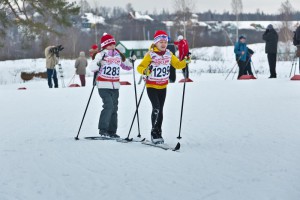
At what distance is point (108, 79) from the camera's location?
727 cm

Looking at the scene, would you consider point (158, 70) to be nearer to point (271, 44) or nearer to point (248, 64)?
point (271, 44)

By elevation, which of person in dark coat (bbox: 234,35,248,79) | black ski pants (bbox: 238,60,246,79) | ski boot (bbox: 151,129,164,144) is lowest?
ski boot (bbox: 151,129,164,144)

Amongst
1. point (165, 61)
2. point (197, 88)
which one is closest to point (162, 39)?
point (165, 61)

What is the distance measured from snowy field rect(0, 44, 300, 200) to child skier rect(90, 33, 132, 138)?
1.55 ft

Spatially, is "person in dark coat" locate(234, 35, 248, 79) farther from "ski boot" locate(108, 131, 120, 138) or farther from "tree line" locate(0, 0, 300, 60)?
"tree line" locate(0, 0, 300, 60)

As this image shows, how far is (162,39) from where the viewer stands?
Result: 6832 millimetres

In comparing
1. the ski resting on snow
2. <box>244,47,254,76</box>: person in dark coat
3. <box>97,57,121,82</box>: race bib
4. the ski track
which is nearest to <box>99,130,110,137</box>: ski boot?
the ski resting on snow

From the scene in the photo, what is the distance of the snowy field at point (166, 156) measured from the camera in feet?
15.2

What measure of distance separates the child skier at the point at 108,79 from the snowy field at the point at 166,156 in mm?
473

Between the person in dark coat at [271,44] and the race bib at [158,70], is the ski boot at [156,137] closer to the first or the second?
the race bib at [158,70]

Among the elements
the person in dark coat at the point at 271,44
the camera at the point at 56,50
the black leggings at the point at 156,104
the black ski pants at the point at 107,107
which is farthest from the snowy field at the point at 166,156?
the camera at the point at 56,50

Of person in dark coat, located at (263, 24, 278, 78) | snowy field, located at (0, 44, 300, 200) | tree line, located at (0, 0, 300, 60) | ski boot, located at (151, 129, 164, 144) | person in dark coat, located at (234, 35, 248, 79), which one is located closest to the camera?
snowy field, located at (0, 44, 300, 200)

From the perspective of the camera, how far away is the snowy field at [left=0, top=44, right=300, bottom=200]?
4625 mm

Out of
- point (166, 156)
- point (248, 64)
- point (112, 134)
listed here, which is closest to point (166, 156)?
point (166, 156)
